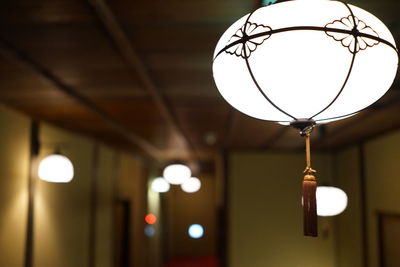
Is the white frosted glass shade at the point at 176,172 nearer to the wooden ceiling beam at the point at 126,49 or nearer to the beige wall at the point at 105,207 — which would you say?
the beige wall at the point at 105,207

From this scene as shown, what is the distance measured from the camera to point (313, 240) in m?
6.41

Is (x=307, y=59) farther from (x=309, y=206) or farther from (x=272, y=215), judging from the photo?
(x=272, y=215)

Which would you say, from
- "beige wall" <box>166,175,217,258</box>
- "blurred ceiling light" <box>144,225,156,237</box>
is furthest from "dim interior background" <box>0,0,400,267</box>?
"beige wall" <box>166,175,217,258</box>

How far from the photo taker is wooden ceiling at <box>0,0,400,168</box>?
6.48 feet

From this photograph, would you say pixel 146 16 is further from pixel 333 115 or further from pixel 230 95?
pixel 333 115

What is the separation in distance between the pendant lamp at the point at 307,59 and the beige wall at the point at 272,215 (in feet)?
17.4

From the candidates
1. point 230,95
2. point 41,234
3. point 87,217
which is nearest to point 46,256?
point 41,234

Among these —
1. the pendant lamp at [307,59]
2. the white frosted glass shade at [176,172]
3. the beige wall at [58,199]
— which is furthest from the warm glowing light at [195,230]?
the pendant lamp at [307,59]

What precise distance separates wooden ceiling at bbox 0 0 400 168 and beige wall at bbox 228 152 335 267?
129cm

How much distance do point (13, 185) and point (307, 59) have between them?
344cm

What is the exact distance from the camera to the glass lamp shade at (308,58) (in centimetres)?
111

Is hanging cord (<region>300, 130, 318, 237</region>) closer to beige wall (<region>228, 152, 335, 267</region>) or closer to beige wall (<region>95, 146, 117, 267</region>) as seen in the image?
beige wall (<region>228, 152, 335, 267</region>)

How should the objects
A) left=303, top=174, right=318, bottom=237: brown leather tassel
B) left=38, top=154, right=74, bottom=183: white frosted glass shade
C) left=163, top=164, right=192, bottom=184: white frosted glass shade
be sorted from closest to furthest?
left=303, top=174, right=318, bottom=237: brown leather tassel < left=38, top=154, right=74, bottom=183: white frosted glass shade < left=163, top=164, right=192, bottom=184: white frosted glass shade

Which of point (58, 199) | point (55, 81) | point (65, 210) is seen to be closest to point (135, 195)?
point (65, 210)
